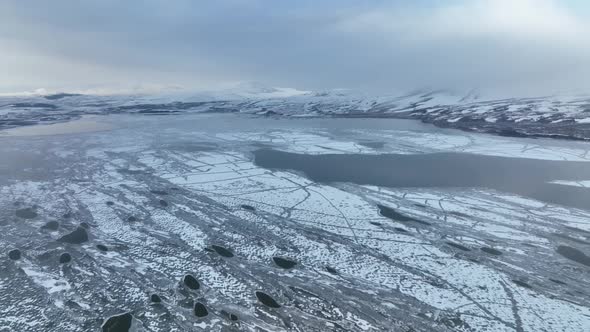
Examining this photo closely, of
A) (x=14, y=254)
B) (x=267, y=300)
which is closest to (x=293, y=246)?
(x=267, y=300)

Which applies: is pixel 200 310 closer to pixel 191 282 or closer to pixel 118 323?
pixel 191 282

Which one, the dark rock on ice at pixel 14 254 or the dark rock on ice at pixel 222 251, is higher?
the dark rock on ice at pixel 222 251

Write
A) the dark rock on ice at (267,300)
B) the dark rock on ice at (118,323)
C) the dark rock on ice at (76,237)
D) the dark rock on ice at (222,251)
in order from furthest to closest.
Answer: the dark rock on ice at (76,237)
the dark rock on ice at (222,251)
the dark rock on ice at (267,300)
the dark rock on ice at (118,323)

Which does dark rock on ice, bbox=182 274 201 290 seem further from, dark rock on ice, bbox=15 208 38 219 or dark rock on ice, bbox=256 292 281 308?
dark rock on ice, bbox=15 208 38 219

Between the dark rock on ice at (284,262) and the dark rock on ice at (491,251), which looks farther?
the dark rock on ice at (491,251)

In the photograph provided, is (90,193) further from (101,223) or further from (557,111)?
(557,111)

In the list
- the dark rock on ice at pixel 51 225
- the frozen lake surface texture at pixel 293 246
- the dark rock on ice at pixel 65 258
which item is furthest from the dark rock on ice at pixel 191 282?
the dark rock on ice at pixel 51 225

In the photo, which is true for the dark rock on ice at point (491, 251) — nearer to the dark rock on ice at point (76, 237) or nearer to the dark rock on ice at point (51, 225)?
the dark rock on ice at point (76, 237)

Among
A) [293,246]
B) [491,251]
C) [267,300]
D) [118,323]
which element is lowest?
[118,323]

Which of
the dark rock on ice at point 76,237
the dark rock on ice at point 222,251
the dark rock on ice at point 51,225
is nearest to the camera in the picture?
the dark rock on ice at point 222,251

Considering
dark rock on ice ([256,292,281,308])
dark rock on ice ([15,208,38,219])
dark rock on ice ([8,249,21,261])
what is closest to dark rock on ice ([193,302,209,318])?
dark rock on ice ([256,292,281,308])

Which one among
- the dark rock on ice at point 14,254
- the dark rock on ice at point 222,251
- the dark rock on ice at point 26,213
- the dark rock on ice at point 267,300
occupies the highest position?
the dark rock on ice at point 222,251
